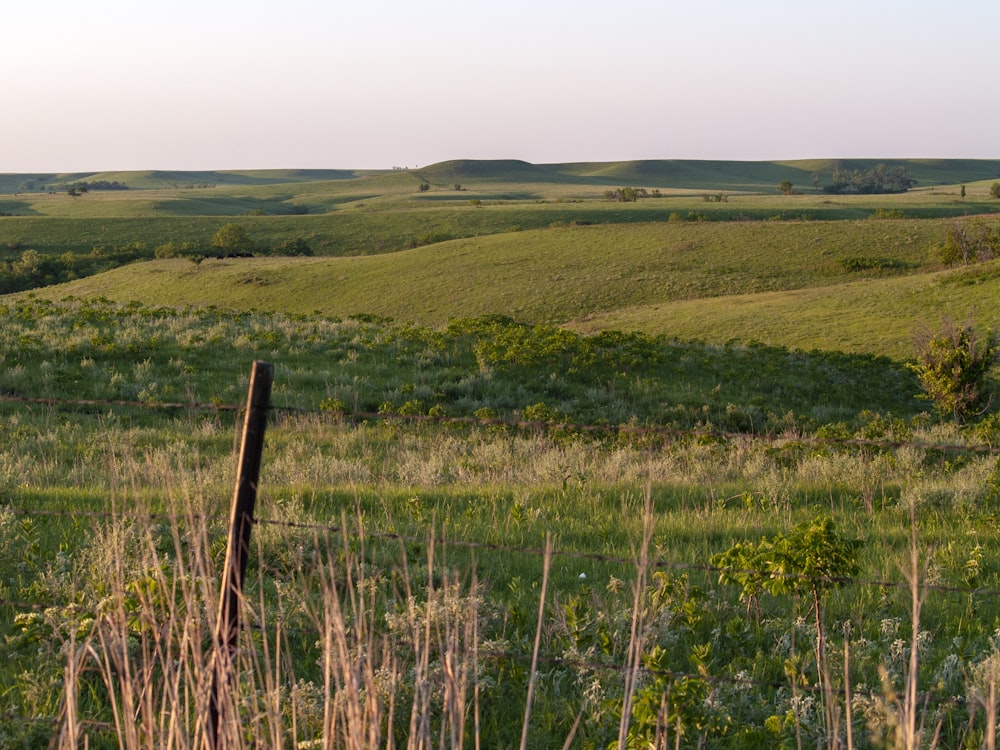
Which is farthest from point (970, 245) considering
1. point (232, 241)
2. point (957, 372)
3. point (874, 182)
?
point (874, 182)

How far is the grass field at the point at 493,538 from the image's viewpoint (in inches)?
138

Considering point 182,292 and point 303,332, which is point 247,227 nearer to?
point 182,292

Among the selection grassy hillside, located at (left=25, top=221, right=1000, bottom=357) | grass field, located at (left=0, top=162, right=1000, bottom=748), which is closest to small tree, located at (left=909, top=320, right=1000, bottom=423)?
grass field, located at (left=0, top=162, right=1000, bottom=748)

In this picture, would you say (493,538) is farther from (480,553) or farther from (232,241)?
(232,241)

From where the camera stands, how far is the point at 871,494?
793cm

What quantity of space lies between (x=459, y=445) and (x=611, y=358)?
33.8 ft

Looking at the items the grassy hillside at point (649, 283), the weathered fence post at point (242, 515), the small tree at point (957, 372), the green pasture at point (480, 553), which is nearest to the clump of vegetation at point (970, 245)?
the grassy hillside at point (649, 283)

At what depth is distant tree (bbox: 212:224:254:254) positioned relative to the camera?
2763 inches

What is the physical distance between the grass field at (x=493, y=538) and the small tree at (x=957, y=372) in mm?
1013

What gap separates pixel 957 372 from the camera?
1955cm

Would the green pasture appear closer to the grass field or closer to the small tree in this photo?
the grass field

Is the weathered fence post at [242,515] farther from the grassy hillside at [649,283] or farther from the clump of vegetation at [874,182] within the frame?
the clump of vegetation at [874,182]

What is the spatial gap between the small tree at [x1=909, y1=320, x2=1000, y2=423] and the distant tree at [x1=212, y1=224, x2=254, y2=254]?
193ft

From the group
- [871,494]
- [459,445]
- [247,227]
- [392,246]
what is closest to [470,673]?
[871,494]
